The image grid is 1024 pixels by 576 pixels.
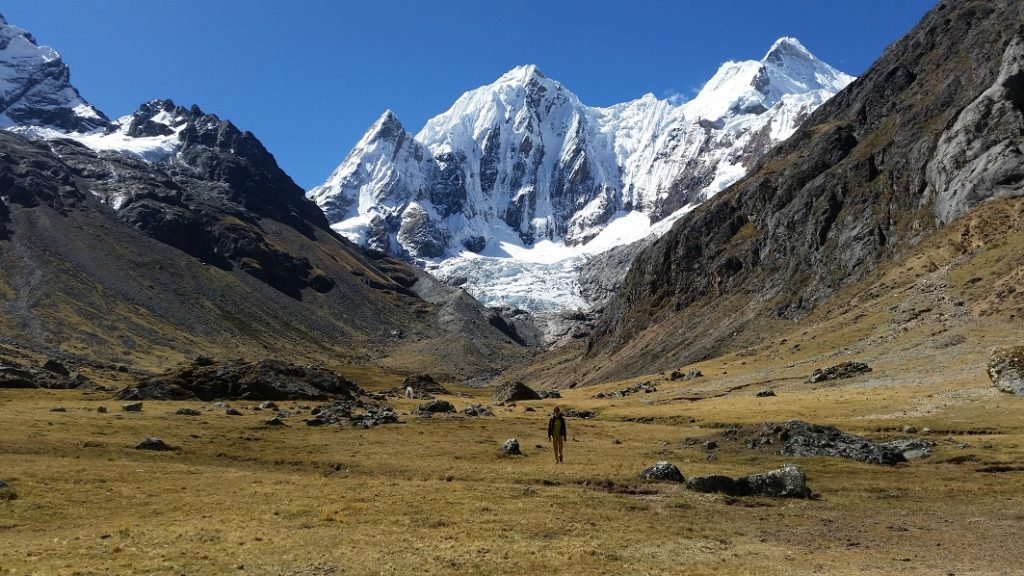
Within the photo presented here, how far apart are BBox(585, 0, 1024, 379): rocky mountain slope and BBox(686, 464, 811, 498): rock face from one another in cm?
6665

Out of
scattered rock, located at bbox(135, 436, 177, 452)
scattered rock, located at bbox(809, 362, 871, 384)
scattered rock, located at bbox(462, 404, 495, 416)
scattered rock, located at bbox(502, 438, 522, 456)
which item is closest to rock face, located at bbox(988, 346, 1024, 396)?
scattered rock, located at bbox(809, 362, 871, 384)

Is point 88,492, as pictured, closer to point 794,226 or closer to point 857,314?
point 857,314

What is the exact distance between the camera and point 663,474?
3331 cm

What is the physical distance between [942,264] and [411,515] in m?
109

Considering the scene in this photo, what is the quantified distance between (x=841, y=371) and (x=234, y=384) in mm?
72069

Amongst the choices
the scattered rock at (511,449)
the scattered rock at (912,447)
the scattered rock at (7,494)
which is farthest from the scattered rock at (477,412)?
the scattered rock at (7,494)

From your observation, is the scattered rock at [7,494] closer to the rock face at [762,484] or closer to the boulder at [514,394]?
the rock face at [762,484]

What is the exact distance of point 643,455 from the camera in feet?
140

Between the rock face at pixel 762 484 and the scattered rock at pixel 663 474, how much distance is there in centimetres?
149

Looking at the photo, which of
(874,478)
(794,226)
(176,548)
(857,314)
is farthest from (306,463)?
(794,226)

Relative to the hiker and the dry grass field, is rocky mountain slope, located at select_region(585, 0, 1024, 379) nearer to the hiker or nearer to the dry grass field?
the dry grass field

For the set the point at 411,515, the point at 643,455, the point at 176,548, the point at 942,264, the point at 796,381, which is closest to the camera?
the point at 176,548

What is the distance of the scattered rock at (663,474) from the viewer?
3316 centimetres

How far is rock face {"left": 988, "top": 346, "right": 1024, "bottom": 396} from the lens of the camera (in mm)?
51594
